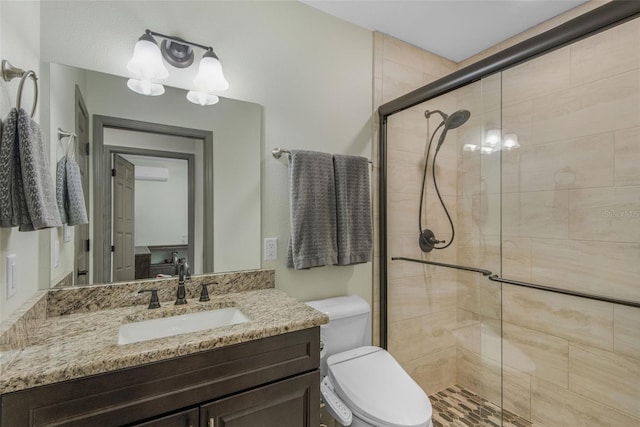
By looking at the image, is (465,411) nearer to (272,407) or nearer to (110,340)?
(272,407)

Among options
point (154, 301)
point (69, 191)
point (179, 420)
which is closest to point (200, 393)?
point (179, 420)

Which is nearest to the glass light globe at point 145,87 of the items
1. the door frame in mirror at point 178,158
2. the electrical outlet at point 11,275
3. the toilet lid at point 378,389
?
the door frame in mirror at point 178,158

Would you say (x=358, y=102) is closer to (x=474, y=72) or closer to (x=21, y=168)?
(x=474, y=72)

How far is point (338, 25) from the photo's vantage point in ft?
6.21

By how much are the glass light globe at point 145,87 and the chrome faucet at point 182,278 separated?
2.53 feet

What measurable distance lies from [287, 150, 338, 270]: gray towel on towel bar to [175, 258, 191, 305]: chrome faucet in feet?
1.68

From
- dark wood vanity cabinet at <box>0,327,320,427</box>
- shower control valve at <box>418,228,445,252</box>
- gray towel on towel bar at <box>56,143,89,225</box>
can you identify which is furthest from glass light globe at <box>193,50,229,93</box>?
shower control valve at <box>418,228,445,252</box>

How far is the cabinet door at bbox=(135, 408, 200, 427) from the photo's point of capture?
0.88 metres

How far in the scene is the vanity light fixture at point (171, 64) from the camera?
51.7 inches

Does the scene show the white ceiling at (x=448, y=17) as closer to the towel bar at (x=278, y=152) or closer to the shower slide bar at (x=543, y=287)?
the towel bar at (x=278, y=152)

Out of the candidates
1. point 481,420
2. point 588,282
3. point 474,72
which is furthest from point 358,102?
point 481,420

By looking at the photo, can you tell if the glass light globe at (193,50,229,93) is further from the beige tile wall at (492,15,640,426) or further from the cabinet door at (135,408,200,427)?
the beige tile wall at (492,15,640,426)

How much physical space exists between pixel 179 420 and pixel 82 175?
3.35 ft

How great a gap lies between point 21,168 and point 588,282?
7.91ft
